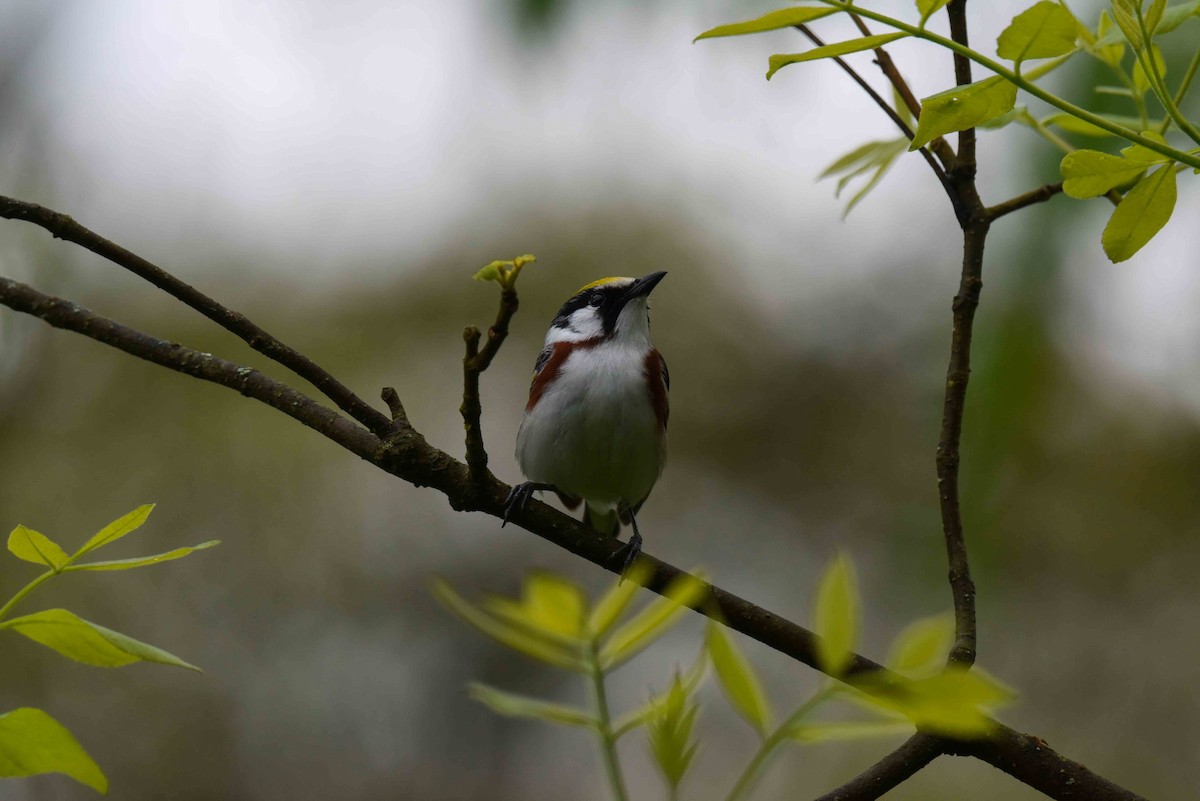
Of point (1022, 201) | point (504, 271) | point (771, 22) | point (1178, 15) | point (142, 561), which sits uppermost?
point (1022, 201)

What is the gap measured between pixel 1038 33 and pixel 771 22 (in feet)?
0.97

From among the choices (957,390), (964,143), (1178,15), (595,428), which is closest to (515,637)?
(1178,15)

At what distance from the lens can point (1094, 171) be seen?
0.94 meters

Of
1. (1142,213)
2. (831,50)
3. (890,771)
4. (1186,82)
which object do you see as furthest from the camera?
(890,771)

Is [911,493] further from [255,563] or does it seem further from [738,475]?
[255,563]

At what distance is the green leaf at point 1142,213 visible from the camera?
0.94 meters

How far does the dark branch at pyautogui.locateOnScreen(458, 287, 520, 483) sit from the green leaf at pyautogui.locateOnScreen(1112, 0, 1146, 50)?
22.2 inches

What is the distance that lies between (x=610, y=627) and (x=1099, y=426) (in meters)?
4.17

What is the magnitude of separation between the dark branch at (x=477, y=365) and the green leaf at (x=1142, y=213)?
0.56 meters

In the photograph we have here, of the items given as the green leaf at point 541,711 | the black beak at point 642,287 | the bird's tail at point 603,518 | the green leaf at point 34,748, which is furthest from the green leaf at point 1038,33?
the bird's tail at point 603,518

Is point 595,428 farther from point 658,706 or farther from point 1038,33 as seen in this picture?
point 658,706

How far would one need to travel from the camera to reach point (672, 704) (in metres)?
0.63

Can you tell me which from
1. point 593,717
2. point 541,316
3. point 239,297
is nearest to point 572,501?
point 541,316

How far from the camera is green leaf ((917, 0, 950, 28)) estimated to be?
0.89 metres
